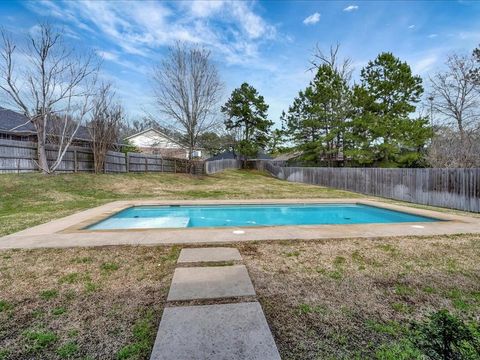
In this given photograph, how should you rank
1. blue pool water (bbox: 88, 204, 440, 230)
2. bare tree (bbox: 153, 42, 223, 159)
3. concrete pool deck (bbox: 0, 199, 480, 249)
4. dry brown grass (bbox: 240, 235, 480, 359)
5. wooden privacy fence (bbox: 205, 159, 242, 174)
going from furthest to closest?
wooden privacy fence (bbox: 205, 159, 242, 174) < bare tree (bbox: 153, 42, 223, 159) < blue pool water (bbox: 88, 204, 440, 230) < concrete pool deck (bbox: 0, 199, 480, 249) < dry brown grass (bbox: 240, 235, 480, 359)

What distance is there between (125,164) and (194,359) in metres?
17.4

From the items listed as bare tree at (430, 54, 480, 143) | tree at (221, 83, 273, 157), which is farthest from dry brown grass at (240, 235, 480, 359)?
tree at (221, 83, 273, 157)

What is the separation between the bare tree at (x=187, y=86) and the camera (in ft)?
61.0

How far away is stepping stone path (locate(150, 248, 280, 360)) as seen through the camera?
179cm

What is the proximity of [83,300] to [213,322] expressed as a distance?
4.41 ft

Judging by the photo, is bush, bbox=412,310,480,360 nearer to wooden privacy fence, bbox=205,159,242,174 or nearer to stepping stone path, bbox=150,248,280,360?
stepping stone path, bbox=150,248,280,360

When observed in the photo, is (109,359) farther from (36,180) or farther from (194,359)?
(36,180)

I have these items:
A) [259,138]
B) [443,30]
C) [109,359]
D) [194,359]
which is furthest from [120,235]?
[259,138]

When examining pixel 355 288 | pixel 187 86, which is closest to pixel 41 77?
pixel 187 86

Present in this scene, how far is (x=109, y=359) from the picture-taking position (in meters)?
1.78

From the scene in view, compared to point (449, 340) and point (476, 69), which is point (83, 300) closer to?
point (449, 340)

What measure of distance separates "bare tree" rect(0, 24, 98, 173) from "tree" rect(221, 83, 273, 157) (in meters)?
18.6

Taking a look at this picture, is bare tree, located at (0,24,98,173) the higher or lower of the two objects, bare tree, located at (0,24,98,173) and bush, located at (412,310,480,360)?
the higher

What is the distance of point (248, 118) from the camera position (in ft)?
104
